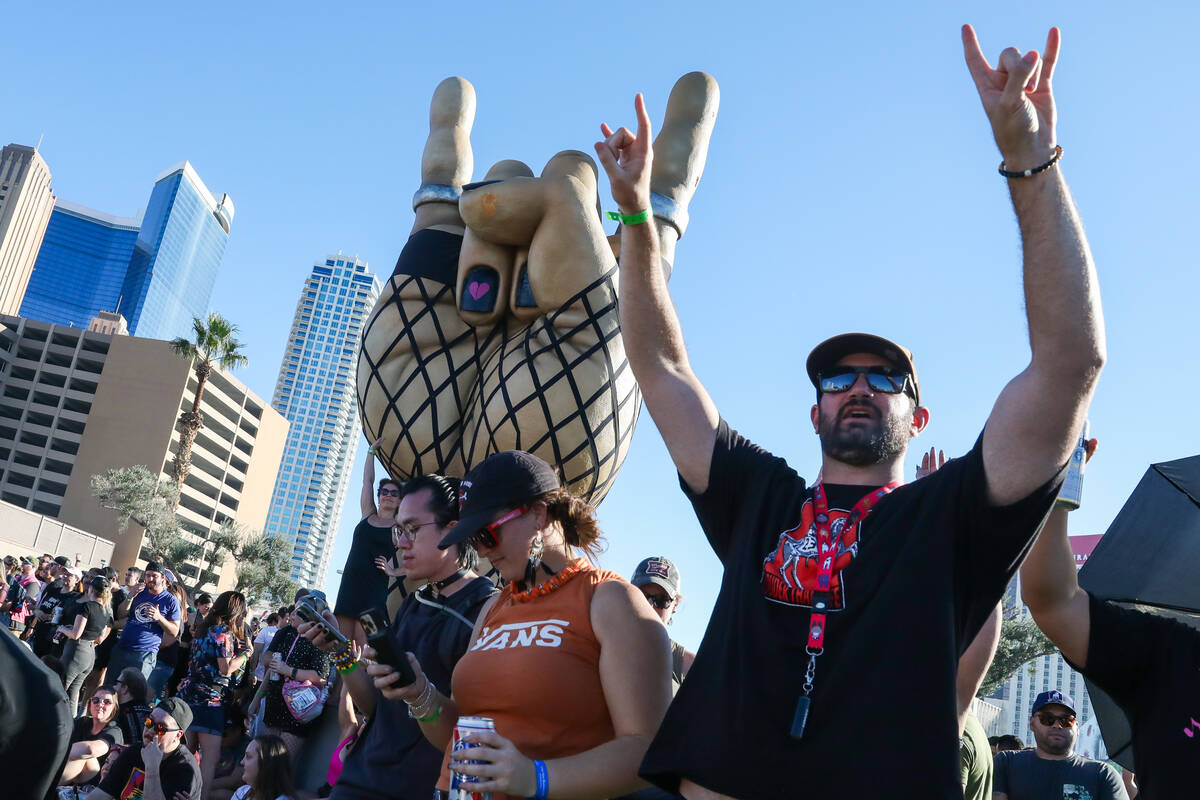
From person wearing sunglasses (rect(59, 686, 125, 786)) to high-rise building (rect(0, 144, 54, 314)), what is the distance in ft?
470

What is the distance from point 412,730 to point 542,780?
1219 millimetres

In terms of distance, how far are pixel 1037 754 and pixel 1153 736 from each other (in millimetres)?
2461

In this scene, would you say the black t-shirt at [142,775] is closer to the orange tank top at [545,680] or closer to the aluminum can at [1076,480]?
the orange tank top at [545,680]

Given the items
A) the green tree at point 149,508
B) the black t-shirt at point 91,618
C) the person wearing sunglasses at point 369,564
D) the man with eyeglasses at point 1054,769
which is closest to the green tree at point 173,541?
the green tree at point 149,508

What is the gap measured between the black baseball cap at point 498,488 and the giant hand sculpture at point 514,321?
96.7 inches

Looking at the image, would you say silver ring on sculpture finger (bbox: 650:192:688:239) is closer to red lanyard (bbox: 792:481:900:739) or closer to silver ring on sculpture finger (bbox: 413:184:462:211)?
silver ring on sculpture finger (bbox: 413:184:462:211)

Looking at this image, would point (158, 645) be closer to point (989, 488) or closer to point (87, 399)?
point (989, 488)

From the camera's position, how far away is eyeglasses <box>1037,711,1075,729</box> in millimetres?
5031

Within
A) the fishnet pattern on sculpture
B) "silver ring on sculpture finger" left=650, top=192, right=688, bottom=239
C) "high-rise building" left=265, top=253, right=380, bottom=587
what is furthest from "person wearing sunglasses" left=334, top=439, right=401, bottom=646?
"high-rise building" left=265, top=253, right=380, bottom=587

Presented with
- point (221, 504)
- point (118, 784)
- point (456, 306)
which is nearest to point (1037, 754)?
point (456, 306)

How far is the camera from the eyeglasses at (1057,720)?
5031 millimetres

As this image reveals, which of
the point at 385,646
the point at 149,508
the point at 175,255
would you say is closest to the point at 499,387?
the point at 385,646

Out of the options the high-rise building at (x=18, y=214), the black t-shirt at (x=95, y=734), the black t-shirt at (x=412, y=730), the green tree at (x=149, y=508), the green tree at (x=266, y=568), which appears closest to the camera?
the black t-shirt at (x=412, y=730)

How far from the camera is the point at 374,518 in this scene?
5.67 meters
